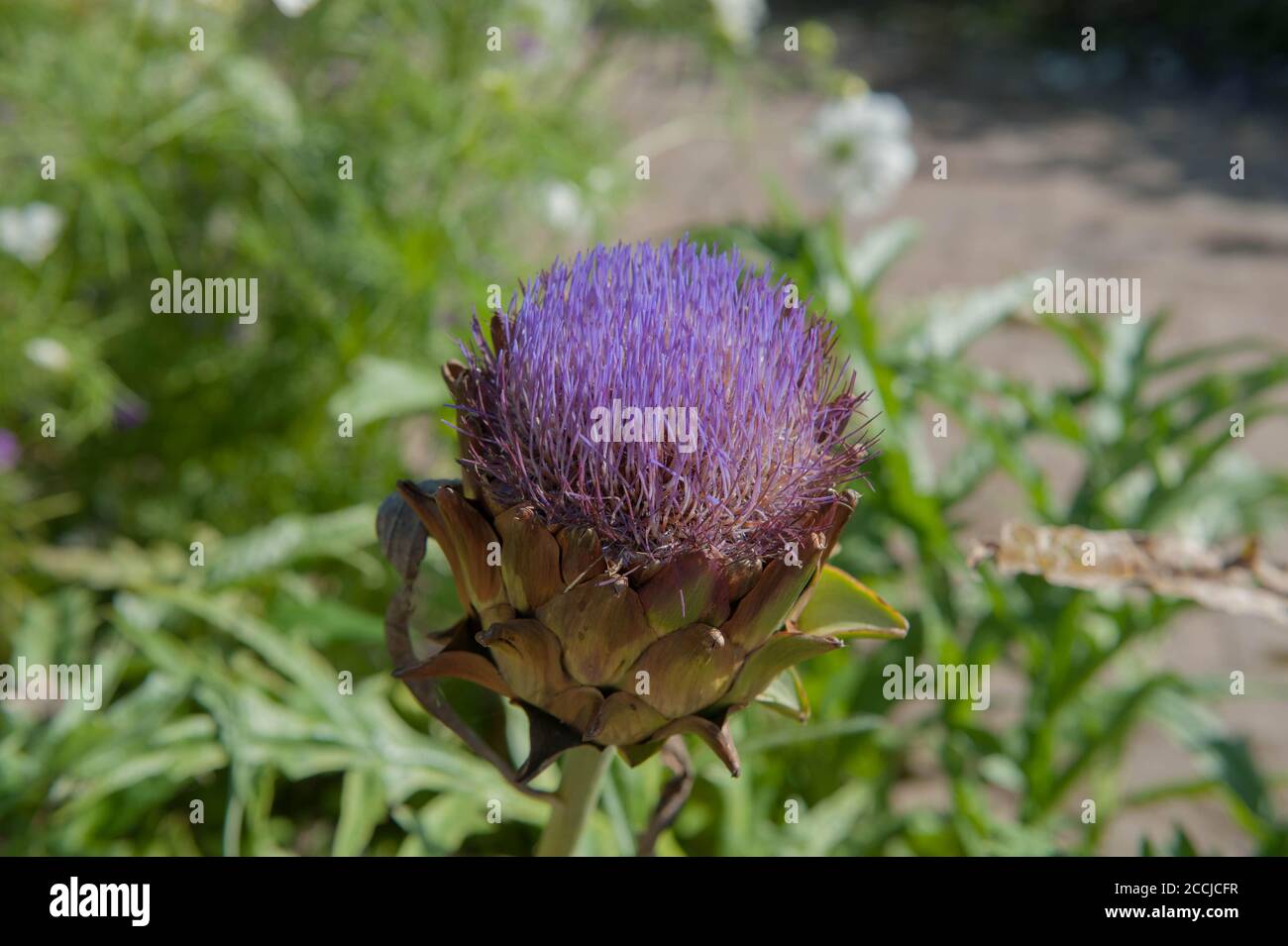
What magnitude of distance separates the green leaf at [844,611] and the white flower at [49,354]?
1440mm

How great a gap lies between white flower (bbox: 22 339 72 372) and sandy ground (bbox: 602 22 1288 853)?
108 cm

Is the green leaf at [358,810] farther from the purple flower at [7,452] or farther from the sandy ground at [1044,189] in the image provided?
the sandy ground at [1044,189]

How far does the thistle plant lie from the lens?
853mm

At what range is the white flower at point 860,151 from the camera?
2225 mm

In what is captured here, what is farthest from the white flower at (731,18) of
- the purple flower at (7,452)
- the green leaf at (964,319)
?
the purple flower at (7,452)

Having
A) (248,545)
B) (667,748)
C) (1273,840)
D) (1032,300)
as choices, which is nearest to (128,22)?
(248,545)

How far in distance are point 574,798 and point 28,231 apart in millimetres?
1461

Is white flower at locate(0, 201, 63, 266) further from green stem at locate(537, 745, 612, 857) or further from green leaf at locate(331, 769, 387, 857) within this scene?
green stem at locate(537, 745, 612, 857)

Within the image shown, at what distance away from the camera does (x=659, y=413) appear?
850 millimetres

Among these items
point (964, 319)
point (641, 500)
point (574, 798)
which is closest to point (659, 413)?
point (641, 500)

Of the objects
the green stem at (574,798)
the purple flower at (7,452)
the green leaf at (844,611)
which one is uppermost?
the purple flower at (7,452)

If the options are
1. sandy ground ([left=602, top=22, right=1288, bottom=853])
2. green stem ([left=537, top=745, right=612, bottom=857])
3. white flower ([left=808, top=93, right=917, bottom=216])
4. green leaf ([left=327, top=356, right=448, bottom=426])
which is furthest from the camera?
sandy ground ([left=602, top=22, right=1288, bottom=853])

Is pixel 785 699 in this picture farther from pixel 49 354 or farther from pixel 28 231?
pixel 28 231

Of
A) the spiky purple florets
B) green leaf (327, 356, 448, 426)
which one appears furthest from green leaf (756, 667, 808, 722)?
green leaf (327, 356, 448, 426)
